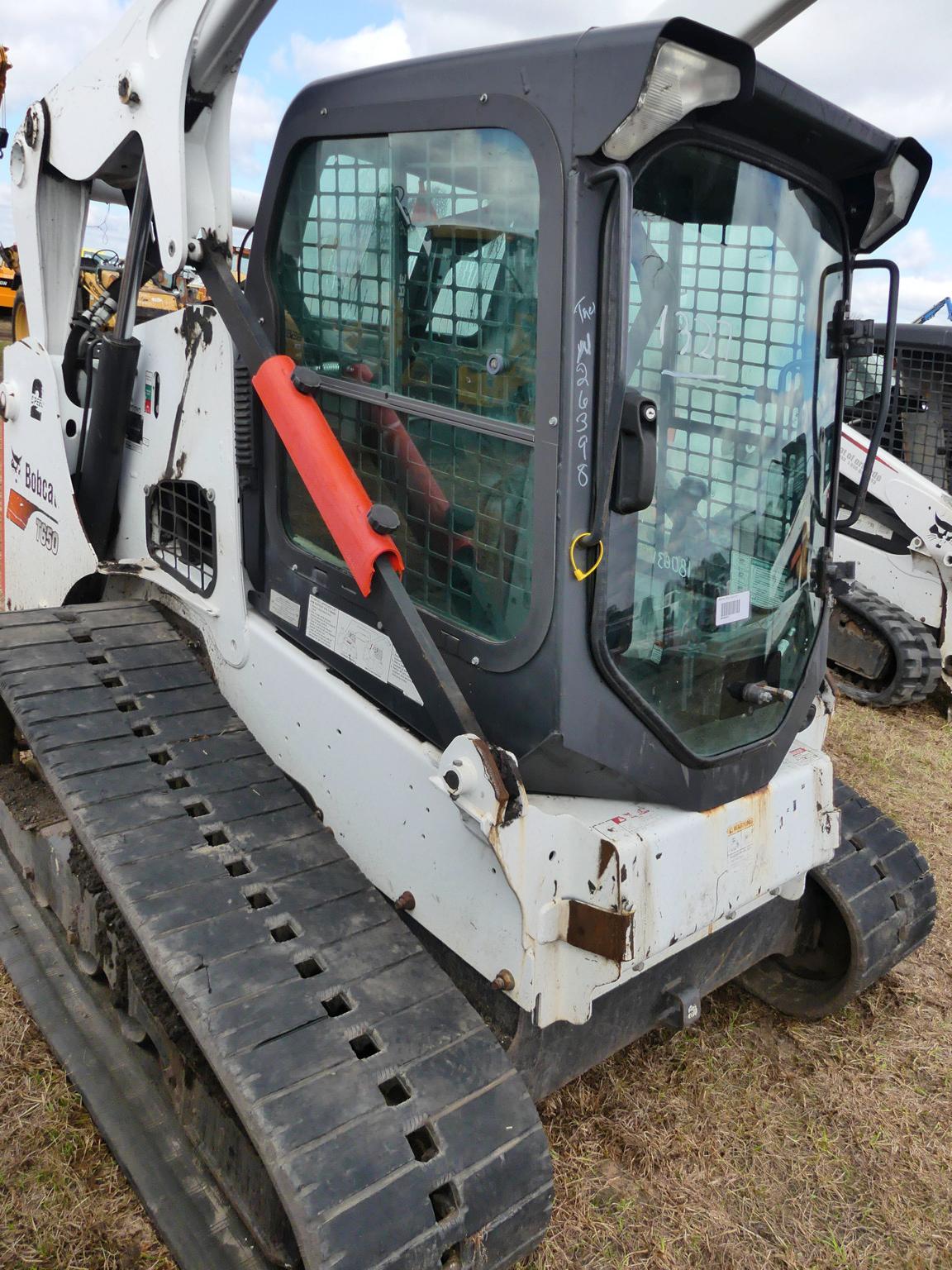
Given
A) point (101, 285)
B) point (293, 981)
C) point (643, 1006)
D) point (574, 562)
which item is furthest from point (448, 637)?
point (101, 285)

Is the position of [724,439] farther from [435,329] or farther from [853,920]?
[853,920]

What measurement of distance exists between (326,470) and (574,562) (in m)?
0.56

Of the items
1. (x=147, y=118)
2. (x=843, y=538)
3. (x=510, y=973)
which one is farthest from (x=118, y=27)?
(x=843, y=538)

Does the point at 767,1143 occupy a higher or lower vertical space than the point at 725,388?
lower

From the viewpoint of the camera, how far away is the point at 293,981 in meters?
1.85

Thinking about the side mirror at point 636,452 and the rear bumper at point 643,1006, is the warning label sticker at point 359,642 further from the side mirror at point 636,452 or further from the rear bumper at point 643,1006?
the rear bumper at point 643,1006

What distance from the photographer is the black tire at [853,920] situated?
9.07ft

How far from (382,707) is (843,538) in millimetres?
4569

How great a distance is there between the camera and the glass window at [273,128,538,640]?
185cm

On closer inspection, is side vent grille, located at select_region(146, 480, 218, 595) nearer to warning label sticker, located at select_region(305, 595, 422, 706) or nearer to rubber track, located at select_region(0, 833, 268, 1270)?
warning label sticker, located at select_region(305, 595, 422, 706)

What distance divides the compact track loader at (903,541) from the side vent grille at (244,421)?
401cm

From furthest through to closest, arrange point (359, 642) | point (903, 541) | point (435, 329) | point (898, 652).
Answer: point (903, 541)
point (898, 652)
point (359, 642)
point (435, 329)

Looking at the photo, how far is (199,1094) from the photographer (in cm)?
210

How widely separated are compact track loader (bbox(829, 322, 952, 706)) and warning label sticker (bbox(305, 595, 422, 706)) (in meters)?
4.05
